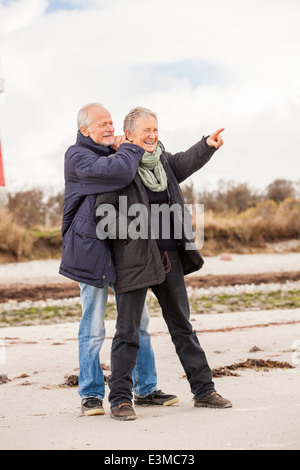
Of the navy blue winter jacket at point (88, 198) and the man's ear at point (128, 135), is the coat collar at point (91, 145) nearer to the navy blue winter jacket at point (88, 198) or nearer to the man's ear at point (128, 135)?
the navy blue winter jacket at point (88, 198)

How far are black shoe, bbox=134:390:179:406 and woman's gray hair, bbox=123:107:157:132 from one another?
175 centimetres

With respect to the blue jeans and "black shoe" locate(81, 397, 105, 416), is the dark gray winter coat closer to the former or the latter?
the blue jeans

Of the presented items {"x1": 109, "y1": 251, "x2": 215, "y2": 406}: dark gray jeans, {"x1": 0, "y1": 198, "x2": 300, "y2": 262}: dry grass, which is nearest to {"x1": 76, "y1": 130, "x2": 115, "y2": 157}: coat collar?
{"x1": 109, "y1": 251, "x2": 215, "y2": 406}: dark gray jeans

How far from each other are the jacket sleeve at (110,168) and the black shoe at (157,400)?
4.71 ft

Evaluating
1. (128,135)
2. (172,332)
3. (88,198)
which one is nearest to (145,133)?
(128,135)

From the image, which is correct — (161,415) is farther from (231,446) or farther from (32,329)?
(32,329)

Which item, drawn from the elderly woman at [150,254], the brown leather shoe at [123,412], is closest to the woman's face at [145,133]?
the elderly woman at [150,254]

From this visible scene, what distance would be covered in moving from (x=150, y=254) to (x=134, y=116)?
866mm

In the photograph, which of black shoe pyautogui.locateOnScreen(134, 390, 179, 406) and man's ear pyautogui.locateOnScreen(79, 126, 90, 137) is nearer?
man's ear pyautogui.locateOnScreen(79, 126, 90, 137)

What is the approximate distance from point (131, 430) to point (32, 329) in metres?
8.14

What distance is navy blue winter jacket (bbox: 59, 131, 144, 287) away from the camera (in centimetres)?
452

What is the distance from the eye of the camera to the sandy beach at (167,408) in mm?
3904

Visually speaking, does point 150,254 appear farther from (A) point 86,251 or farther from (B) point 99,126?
(B) point 99,126
